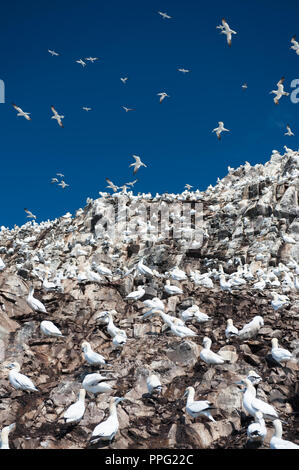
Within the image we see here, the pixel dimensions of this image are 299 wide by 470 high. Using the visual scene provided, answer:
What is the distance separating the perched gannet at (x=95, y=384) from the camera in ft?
41.6

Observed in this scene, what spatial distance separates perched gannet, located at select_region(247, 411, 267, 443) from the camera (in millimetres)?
10297

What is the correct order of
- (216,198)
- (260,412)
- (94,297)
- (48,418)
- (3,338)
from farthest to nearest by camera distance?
(216,198)
(94,297)
(3,338)
(48,418)
(260,412)

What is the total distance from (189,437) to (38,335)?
8354 mm

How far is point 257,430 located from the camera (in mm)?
10281

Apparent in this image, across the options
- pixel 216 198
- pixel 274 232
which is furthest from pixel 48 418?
pixel 216 198

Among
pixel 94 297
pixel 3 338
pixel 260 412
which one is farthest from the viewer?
pixel 94 297

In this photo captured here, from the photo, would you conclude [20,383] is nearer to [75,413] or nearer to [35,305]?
[75,413]

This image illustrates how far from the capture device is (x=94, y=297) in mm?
20750

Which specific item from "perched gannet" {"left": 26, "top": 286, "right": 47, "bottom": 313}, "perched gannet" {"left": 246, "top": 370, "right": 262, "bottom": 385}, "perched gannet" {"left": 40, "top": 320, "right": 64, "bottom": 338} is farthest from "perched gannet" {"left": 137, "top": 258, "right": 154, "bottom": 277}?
"perched gannet" {"left": 246, "top": 370, "right": 262, "bottom": 385}

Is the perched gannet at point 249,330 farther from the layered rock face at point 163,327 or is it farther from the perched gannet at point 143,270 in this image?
the perched gannet at point 143,270

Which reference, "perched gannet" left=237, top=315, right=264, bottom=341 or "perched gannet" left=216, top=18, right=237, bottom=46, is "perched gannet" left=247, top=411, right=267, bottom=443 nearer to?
"perched gannet" left=237, top=315, right=264, bottom=341

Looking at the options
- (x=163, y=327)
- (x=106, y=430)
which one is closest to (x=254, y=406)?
(x=106, y=430)

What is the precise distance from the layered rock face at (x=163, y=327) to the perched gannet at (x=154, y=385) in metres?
0.29
